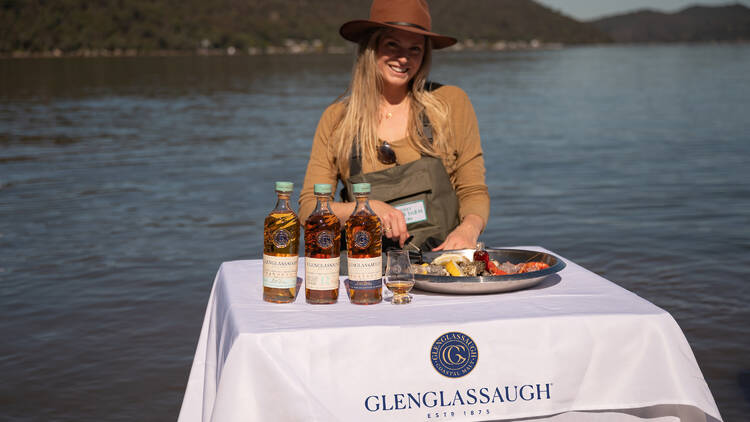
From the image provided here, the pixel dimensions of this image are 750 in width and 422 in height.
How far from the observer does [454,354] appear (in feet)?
6.37

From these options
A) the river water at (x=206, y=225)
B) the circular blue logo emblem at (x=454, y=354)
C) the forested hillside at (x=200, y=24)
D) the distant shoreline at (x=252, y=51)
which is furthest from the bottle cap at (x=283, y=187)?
the forested hillside at (x=200, y=24)

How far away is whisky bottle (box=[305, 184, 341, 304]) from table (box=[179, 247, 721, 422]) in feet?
0.25

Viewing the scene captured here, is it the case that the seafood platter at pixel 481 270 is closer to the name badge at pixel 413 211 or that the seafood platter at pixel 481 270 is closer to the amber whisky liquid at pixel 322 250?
the amber whisky liquid at pixel 322 250

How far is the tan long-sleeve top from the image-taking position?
3162mm

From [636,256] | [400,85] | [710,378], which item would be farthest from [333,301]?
[636,256]

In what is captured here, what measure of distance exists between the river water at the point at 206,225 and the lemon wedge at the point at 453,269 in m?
2.26

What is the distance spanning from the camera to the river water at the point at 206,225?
457cm

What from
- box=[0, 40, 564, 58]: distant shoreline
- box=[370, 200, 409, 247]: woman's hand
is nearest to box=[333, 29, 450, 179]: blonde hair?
box=[370, 200, 409, 247]: woman's hand

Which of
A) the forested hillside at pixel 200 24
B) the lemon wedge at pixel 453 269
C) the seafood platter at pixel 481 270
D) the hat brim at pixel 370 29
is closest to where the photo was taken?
the seafood platter at pixel 481 270

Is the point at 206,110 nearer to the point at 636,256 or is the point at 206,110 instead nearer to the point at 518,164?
the point at 518,164

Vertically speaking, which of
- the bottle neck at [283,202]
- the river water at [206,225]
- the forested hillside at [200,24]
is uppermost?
the forested hillside at [200,24]

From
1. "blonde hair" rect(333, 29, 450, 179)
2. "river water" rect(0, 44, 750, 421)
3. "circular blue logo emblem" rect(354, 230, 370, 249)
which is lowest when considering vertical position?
"river water" rect(0, 44, 750, 421)

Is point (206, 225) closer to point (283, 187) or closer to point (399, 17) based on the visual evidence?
point (399, 17)

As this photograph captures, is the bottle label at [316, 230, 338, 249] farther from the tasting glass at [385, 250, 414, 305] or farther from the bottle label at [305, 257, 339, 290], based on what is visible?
the tasting glass at [385, 250, 414, 305]
